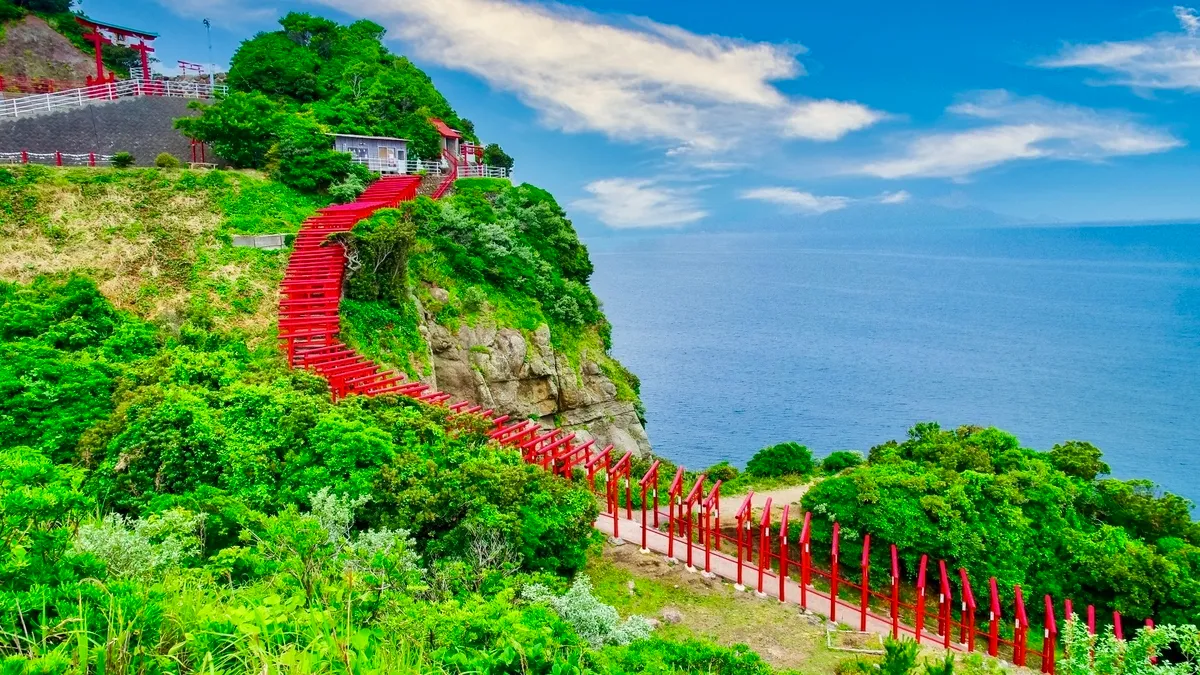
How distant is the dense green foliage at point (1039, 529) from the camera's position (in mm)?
17922

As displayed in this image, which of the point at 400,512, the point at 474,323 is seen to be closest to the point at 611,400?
the point at 474,323

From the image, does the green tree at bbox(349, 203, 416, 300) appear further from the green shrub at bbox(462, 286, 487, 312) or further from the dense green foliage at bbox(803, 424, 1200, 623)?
the dense green foliage at bbox(803, 424, 1200, 623)

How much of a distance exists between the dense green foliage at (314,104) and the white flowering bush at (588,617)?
94.7 ft

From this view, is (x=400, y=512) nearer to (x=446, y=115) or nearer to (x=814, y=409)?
(x=446, y=115)

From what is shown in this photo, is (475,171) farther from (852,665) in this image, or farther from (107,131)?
(852,665)

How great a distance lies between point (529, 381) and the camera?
3142cm

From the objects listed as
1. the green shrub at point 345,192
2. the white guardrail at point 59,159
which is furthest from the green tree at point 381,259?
the white guardrail at point 59,159

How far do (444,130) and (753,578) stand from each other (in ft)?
120

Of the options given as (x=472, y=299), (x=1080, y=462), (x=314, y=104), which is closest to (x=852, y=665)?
(x=1080, y=462)

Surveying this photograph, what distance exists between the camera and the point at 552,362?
32406 millimetres

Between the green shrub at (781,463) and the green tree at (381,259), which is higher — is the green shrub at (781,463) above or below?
below

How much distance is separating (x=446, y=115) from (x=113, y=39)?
25.1 meters

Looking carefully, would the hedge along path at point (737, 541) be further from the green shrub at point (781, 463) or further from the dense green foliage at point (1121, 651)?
the green shrub at point (781, 463)

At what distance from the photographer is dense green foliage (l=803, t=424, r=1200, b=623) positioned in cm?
1792
